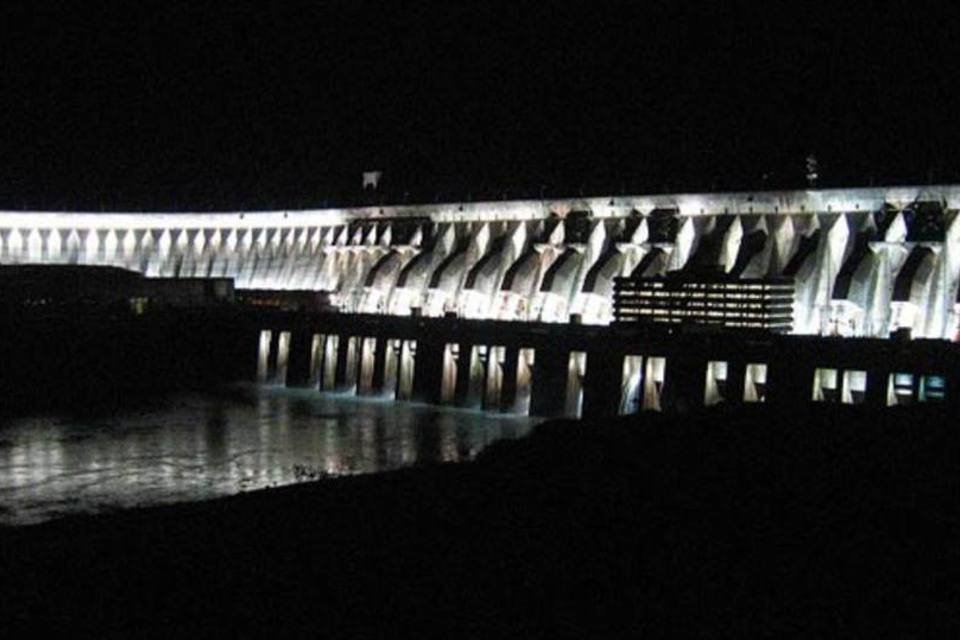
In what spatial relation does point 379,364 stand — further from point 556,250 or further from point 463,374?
point 556,250

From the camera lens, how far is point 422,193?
3132 inches

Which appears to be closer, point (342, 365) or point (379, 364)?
point (379, 364)

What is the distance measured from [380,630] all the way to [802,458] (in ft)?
31.4

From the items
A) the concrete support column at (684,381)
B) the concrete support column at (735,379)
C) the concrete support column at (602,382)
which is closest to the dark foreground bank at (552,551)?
the concrete support column at (735,379)

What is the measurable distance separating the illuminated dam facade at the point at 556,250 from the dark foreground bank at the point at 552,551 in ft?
98.5

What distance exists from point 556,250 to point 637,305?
13.2 metres

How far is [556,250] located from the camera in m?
62.0

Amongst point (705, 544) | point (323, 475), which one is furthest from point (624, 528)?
point (323, 475)

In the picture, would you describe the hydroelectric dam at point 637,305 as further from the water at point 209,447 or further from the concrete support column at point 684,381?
the water at point 209,447

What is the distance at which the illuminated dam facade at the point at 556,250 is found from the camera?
47969mm

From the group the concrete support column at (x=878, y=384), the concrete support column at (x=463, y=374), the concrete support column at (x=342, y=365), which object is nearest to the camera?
the concrete support column at (x=878, y=384)

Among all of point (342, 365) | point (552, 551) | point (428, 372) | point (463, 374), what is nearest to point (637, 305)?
point (463, 374)

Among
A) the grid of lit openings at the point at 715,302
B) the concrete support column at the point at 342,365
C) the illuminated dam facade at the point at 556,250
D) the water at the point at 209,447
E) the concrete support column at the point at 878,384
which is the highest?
the illuminated dam facade at the point at 556,250

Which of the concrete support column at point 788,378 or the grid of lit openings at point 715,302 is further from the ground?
the grid of lit openings at point 715,302
